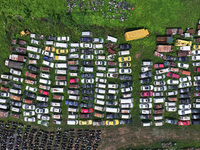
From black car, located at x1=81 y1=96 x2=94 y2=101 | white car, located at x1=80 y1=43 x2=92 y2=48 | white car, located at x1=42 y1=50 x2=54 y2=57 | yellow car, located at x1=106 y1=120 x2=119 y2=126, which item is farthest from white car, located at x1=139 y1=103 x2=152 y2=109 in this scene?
white car, located at x1=42 y1=50 x2=54 y2=57

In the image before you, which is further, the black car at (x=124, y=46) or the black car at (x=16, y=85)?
the black car at (x=16, y=85)

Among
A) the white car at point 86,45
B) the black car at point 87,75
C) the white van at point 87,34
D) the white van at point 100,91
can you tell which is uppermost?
the white van at point 87,34

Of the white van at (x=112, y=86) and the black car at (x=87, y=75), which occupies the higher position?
the black car at (x=87, y=75)

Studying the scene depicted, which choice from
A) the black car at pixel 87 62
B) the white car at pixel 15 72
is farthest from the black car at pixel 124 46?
the white car at pixel 15 72

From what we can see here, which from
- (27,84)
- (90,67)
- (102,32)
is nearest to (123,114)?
(90,67)

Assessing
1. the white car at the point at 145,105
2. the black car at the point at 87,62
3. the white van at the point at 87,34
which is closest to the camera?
the white van at the point at 87,34

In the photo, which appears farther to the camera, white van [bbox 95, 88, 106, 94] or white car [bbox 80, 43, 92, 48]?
white van [bbox 95, 88, 106, 94]

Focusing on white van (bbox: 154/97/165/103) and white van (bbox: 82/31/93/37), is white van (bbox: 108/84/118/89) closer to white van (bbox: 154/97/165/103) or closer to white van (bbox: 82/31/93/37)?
white van (bbox: 154/97/165/103)

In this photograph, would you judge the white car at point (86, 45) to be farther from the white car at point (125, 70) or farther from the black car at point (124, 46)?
the white car at point (125, 70)

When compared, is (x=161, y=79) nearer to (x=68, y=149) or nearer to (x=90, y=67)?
(x=90, y=67)

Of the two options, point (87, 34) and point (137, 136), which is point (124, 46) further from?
point (137, 136)
